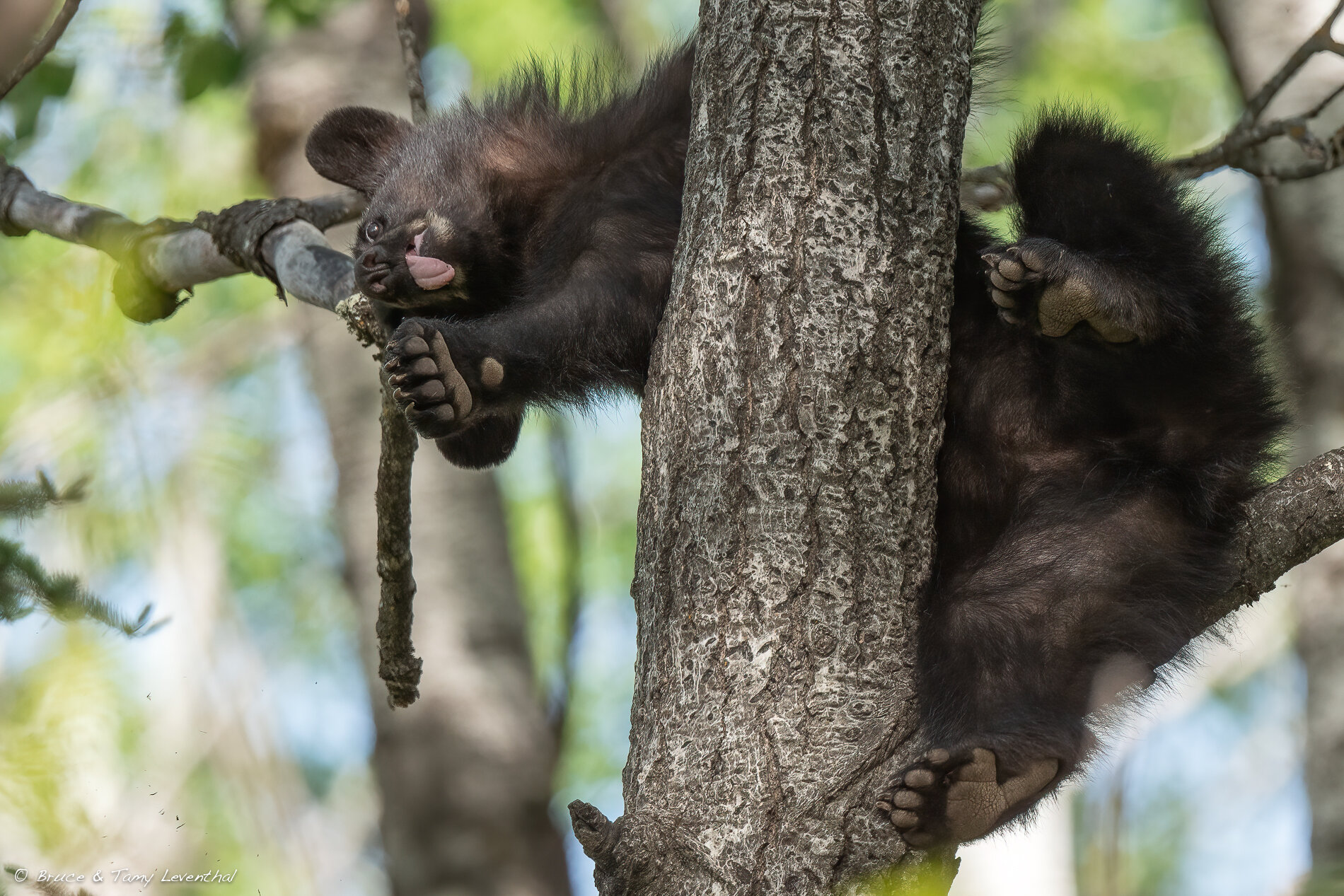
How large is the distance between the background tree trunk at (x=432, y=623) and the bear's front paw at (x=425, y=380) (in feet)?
11.7

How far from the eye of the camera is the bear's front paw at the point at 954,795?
8.24ft

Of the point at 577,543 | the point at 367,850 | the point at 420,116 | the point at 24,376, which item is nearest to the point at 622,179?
the point at 420,116

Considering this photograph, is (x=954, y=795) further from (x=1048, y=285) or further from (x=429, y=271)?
(x=429, y=271)

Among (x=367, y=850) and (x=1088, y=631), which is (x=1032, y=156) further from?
(x=367, y=850)

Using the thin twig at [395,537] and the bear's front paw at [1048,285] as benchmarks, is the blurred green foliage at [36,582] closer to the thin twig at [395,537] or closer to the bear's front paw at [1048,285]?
the thin twig at [395,537]

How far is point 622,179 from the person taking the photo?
13.0ft

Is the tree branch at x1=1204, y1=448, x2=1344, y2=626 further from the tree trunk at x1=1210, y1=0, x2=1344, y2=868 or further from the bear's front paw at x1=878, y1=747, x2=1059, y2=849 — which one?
the tree trunk at x1=1210, y1=0, x2=1344, y2=868

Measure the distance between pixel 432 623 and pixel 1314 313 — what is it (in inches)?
194

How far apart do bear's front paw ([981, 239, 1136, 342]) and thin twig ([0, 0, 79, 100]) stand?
2.43 meters

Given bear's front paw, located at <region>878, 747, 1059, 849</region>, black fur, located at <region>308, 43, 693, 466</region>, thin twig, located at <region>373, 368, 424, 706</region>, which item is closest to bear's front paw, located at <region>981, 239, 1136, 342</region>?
black fur, located at <region>308, 43, 693, 466</region>

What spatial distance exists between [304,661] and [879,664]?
13212 millimetres

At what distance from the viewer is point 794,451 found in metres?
2.67

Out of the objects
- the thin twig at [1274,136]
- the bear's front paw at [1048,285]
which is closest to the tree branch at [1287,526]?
the bear's front paw at [1048,285]

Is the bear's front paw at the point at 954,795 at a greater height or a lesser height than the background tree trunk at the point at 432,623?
lesser
